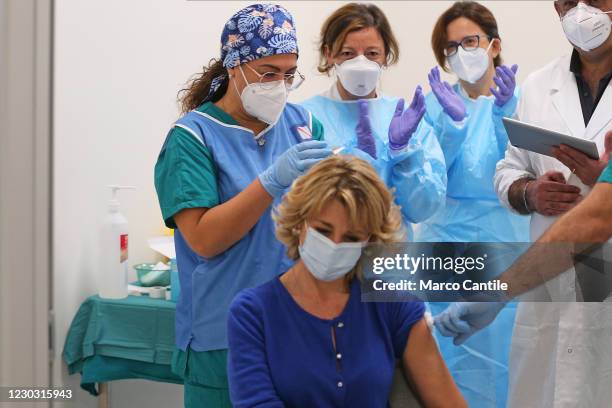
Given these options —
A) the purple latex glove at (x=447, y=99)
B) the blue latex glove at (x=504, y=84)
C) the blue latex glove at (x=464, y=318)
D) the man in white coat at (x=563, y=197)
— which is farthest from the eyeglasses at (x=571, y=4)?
the blue latex glove at (x=464, y=318)

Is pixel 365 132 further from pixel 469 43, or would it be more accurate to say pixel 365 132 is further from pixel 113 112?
pixel 113 112

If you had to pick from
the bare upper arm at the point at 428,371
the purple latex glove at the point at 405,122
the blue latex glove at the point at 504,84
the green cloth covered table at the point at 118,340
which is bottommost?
the green cloth covered table at the point at 118,340

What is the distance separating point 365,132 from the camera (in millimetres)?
2098

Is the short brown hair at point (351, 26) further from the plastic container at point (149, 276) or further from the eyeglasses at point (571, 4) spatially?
the plastic container at point (149, 276)

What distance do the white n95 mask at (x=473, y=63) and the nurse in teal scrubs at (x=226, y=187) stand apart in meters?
0.89

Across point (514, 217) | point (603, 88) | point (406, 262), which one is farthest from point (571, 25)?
point (406, 262)

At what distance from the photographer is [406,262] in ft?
4.33

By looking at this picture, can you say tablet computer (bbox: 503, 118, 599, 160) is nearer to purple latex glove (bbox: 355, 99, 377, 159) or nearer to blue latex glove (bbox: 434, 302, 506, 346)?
blue latex glove (bbox: 434, 302, 506, 346)

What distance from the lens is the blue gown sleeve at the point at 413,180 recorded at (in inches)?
77.8

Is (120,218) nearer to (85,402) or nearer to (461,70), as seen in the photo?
(85,402)

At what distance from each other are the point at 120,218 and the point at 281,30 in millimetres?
841

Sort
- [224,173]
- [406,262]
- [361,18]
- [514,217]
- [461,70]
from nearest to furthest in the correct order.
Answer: [406,262] → [224,173] → [514,217] → [361,18] → [461,70]

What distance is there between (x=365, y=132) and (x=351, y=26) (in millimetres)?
325

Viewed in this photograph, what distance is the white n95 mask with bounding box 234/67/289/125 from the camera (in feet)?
5.54
